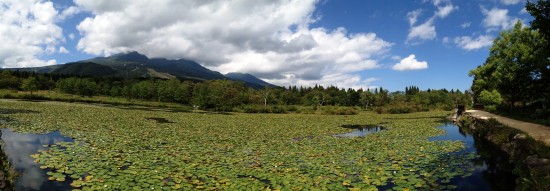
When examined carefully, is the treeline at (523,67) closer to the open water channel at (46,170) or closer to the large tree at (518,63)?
the large tree at (518,63)

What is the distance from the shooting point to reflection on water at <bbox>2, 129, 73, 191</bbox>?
10075mm

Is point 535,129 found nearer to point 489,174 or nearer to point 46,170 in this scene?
point 489,174

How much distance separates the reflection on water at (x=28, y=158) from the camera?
33.1 ft

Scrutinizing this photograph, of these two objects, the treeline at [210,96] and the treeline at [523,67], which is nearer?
the treeline at [523,67]

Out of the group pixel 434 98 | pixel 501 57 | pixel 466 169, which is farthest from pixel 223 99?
pixel 434 98

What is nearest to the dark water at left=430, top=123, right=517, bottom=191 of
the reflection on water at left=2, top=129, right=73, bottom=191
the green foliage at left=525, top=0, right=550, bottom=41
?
the green foliage at left=525, top=0, right=550, bottom=41

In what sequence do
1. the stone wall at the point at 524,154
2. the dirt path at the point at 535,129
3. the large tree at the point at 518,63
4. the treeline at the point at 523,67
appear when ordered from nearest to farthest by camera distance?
the stone wall at the point at 524,154, the dirt path at the point at 535,129, the treeline at the point at 523,67, the large tree at the point at 518,63

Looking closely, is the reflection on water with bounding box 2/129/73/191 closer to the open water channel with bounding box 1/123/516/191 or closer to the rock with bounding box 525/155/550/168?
the open water channel with bounding box 1/123/516/191

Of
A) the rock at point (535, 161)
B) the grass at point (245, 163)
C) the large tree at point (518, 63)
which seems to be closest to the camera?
the grass at point (245, 163)

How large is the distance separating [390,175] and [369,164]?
6.37 ft

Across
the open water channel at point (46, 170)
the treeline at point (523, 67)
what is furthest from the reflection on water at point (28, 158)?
the treeline at point (523, 67)

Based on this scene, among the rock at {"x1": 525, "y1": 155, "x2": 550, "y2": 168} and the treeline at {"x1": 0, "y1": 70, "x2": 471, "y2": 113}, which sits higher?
the treeline at {"x1": 0, "y1": 70, "x2": 471, "y2": 113}

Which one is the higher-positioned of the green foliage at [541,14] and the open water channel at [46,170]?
the green foliage at [541,14]

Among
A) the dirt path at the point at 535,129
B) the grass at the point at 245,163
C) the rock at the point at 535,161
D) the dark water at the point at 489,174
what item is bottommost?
the dark water at the point at 489,174
